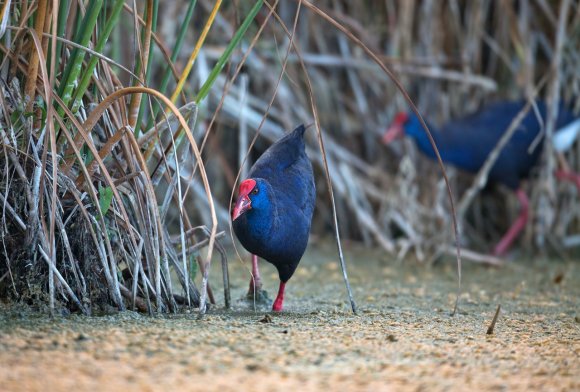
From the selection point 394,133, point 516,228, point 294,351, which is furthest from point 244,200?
point 516,228

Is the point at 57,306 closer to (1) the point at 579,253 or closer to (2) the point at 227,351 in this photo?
(2) the point at 227,351

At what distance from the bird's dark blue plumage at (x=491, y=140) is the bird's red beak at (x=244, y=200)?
2.84 metres

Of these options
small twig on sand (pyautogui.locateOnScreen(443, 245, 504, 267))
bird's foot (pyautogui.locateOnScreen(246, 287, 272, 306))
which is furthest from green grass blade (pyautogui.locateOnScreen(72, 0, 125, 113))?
small twig on sand (pyautogui.locateOnScreen(443, 245, 504, 267))

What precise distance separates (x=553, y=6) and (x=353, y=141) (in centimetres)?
152

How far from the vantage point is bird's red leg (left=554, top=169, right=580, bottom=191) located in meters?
5.38

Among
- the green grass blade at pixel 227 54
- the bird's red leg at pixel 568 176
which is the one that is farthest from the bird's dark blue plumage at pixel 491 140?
the green grass blade at pixel 227 54

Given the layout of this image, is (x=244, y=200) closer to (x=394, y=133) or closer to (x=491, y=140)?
(x=394, y=133)

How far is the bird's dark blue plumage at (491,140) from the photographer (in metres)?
5.55

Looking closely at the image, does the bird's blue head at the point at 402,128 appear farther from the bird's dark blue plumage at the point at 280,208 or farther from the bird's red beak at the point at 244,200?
the bird's red beak at the point at 244,200

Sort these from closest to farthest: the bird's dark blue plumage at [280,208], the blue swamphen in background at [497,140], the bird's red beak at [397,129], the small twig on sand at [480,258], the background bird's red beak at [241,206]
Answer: the background bird's red beak at [241,206]
the bird's dark blue plumage at [280,208]
the small twig on sand at [480,258]
the blue swamphen in background at [497,140]
the bird's red beak at [397,129]

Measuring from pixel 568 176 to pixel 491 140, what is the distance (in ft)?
1.69

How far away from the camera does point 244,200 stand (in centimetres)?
293

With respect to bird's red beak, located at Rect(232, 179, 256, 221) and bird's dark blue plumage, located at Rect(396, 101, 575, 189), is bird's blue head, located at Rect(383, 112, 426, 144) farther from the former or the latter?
bird's red beak, located at Rect(232, 179, 256, 221)

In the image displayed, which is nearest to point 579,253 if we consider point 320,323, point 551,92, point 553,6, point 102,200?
point 551,92
